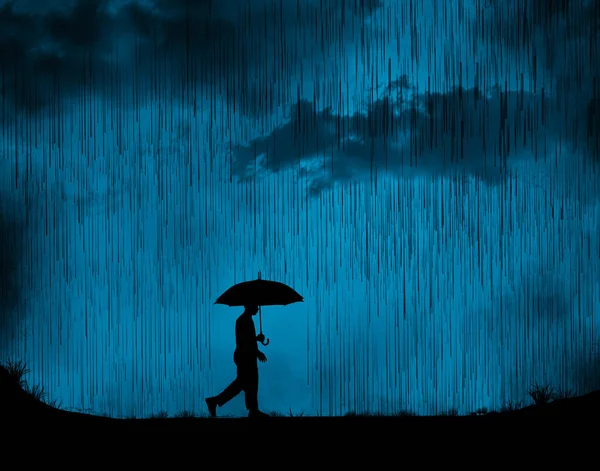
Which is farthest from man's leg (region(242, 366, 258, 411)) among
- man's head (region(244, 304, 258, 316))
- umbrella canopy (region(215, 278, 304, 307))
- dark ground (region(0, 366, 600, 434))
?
umbrella canopy (region(215, 278, 304, 307))

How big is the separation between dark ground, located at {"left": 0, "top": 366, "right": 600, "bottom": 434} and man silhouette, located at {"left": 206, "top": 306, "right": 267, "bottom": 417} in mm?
433

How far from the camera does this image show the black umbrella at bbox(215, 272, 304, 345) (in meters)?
11.6

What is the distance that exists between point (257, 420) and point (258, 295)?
6.97 feet

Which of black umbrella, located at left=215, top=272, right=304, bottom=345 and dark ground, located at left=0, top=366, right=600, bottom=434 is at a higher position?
black umbrella, located at left=215, top=272, right=304, bottom=345

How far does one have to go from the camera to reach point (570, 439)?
9781mm

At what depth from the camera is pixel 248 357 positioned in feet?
39.2

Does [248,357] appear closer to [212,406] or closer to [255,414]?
[255,414]

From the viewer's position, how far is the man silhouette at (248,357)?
39.1 ft

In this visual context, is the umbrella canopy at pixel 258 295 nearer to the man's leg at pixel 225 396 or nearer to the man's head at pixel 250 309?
the man's head at pixel 250 309

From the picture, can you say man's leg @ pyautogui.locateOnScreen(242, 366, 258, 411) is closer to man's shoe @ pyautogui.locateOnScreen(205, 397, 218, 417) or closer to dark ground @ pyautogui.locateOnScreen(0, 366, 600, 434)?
dark ground @ pyautogui.locateOnScreen(0, 366, 600, 434)

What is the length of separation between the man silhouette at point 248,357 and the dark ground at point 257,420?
0.43m

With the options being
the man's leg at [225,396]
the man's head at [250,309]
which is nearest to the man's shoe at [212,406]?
the man's leg at [225,396]

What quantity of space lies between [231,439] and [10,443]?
3119 millimetres

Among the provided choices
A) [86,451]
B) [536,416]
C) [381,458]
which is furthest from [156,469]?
[536,416]
